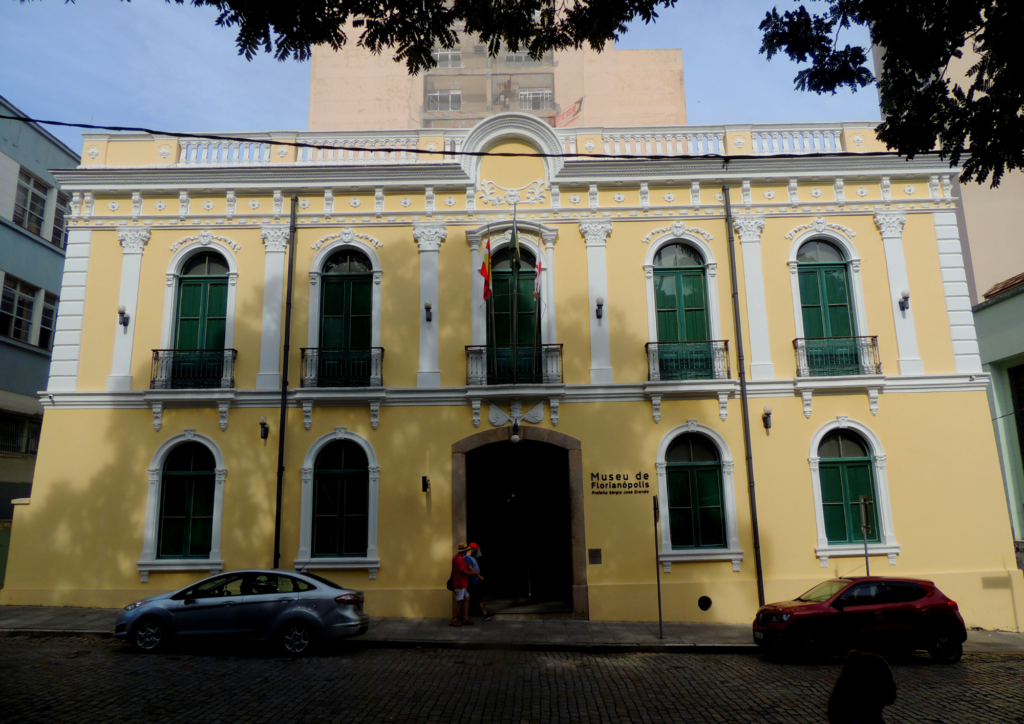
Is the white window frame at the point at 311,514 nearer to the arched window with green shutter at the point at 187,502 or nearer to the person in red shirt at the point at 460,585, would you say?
the person in red shirt at the point at 460,585

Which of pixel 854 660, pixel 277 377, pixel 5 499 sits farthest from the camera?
pixel 5 499

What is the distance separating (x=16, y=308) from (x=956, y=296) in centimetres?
2628

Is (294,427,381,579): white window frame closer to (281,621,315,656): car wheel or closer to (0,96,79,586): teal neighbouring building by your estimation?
(281,621,315,656): car wheel

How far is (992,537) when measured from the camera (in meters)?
15.1

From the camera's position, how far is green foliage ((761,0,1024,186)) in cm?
758

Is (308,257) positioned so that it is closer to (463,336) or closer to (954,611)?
(463,336)

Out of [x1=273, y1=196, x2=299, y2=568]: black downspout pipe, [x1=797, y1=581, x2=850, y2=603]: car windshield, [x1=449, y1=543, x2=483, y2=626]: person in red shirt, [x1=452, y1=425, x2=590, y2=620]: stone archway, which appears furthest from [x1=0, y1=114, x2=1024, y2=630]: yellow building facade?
[x1=797, y1=581, x2=850, y2=603]: car windshield

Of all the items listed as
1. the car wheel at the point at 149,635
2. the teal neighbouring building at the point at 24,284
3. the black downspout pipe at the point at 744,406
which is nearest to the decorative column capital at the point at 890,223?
the black downspout pipe at the point at 744,406

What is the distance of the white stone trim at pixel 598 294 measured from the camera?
15.9 metres

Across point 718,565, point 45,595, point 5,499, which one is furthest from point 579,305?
point 5,499

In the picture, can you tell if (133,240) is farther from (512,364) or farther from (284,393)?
(512,364)

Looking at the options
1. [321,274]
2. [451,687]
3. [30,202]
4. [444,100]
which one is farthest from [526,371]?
[444,100]

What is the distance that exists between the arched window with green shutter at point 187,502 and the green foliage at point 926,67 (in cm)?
1388

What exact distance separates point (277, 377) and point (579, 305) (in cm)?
703
